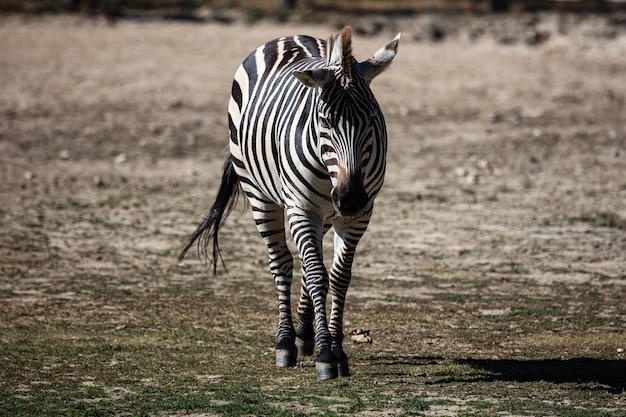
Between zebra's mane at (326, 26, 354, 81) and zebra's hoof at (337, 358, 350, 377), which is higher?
zebra's mane at (326, 26, 354, 81)

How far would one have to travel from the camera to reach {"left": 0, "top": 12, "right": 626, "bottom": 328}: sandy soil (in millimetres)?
8266

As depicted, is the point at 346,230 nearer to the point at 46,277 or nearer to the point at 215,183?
the point at 46,277

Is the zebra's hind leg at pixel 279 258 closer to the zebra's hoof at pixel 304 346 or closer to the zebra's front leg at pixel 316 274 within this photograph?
the zebra's hoof at pixel 304 346

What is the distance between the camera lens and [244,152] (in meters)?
6.30

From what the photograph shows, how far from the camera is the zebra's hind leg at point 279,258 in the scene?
233 inches

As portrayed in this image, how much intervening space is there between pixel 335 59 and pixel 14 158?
6.98 metres

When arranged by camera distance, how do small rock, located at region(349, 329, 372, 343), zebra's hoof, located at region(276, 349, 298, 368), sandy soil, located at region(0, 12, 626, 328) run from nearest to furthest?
zebra's hoof, located at region(276, 349, 298, 368)
small rock, located at region(349, 329, 372, 343)
sandy soil, located at region(0, 12, 626, 328)

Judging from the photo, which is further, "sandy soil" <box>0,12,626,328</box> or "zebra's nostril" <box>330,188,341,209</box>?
"sandy soil" <box>0,12,626,328</box>

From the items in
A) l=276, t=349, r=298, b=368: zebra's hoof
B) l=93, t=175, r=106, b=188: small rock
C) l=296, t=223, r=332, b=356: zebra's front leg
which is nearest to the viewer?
l=276, t=349, r=298, b=368: zebra's hoof

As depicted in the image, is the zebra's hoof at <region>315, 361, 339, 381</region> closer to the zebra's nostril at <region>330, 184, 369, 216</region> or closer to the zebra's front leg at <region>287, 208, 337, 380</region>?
the zebra's front leg at <region>287, 208, 337, 380</region>

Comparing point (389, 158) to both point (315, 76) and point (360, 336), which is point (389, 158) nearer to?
point (360, 336)

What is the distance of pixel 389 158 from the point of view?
11906 millimetres

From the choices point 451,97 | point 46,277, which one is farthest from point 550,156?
point 46,277

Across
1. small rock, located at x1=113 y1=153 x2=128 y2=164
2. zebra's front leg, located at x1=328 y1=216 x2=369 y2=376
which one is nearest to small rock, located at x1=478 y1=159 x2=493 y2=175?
small rock, located at x1=113 y1=153 x2=128 y2=164
